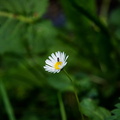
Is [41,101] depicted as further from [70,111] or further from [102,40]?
[102,40]

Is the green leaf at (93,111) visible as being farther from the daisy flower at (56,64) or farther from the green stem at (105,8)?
the green stem at (105,8)

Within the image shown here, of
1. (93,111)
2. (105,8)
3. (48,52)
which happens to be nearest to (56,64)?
(93,111)

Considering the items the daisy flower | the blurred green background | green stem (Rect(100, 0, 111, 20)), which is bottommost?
the daisy flower

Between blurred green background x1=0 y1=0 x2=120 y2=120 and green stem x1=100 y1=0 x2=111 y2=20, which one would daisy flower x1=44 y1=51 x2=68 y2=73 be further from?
green stem x1=100 y1=0 x2=111 y2=20

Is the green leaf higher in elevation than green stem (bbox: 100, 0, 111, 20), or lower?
lower

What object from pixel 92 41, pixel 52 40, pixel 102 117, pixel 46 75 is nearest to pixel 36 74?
pixel 46 75

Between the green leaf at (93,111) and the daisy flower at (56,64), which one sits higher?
the daisy flower at (56,64)

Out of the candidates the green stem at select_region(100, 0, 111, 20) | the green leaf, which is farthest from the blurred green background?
the green stem at select_region(100, 0, 111, 20)

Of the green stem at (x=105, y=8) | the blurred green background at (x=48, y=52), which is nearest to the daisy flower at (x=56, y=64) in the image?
the blurred green background at (x=48, y=52)
